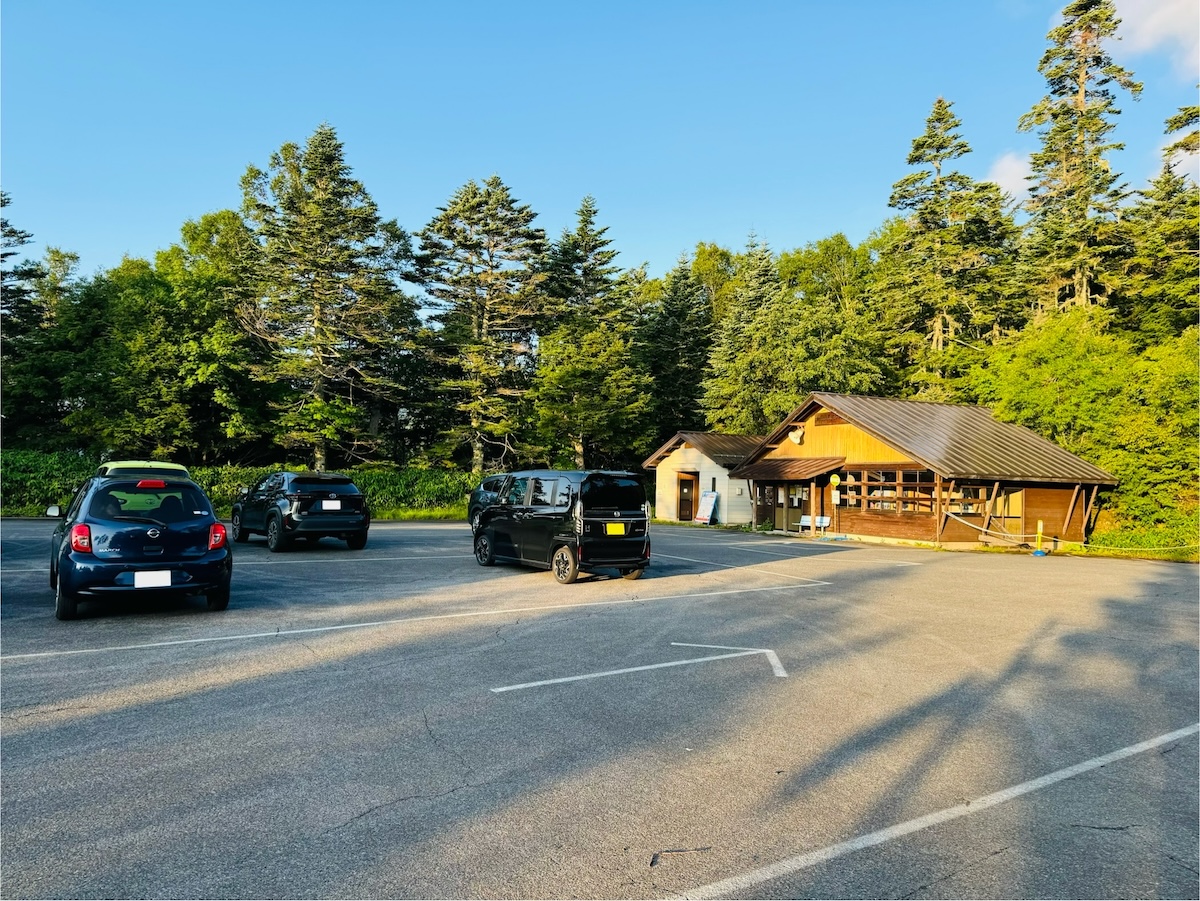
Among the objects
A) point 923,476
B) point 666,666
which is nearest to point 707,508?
point 923,476

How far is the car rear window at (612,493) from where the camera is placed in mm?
12867

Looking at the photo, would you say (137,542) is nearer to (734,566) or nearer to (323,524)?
(323,524)

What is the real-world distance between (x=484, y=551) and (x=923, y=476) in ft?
58.9

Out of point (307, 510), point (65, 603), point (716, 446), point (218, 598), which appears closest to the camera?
point (65, 603)

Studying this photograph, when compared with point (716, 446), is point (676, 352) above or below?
above

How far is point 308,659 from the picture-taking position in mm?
7113

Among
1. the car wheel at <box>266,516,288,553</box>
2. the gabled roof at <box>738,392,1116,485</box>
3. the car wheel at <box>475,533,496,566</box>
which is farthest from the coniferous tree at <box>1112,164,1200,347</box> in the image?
the car wheel at <box>266,516,288,553</box>

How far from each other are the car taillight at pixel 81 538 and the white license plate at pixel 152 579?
0.59 m

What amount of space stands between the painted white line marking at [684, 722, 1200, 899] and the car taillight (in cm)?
800

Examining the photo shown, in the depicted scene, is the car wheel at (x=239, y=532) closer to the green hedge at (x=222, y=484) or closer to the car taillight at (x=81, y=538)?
the green hedge at (x=222, y=484)

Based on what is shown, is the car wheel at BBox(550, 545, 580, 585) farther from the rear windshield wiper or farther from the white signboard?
the white signboard

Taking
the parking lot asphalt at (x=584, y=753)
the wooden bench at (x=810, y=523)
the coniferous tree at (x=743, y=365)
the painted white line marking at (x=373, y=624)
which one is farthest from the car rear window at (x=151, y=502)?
the coniferous tree at (x=743, y=365)

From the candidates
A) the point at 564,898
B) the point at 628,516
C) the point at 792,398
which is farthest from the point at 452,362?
the point at 564,898

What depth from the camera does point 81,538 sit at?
8227 mm
